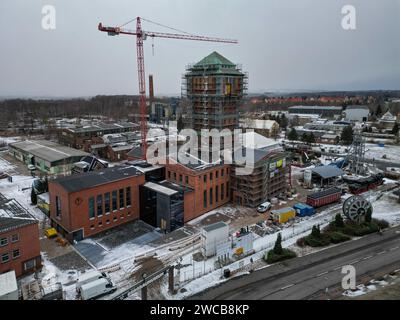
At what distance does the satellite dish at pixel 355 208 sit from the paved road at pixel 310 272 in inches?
135

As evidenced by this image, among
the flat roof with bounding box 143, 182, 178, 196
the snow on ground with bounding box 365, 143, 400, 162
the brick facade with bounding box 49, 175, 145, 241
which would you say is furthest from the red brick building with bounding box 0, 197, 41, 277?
the snow on ground with bounding box 365, 143, 400, 162

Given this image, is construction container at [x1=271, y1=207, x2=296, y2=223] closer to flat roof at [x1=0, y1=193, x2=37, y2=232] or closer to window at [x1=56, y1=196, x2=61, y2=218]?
window at [x1=56, y1=196, x2=61, y2=218]

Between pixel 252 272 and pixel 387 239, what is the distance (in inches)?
577

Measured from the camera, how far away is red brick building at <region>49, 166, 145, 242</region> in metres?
29.8

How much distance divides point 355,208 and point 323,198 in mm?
5918

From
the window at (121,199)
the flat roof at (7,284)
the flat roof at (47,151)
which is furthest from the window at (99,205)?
A: the flat roof at (47,151)

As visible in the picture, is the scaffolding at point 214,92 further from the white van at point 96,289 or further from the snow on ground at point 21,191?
the white van at point 96,289

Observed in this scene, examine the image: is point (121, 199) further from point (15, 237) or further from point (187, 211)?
point (15, 237)

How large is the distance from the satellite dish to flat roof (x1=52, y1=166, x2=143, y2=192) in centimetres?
2244

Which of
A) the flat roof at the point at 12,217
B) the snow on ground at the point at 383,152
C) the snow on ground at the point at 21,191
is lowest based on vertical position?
the snow on ground at the point at 21,191

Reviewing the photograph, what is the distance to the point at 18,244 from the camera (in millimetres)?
24391

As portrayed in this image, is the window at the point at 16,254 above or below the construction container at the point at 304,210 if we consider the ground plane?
above

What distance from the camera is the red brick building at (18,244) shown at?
2375 centimetres

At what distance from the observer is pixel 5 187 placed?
151 feet
